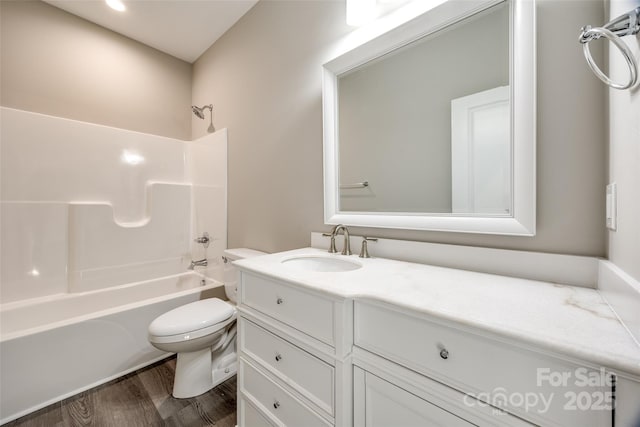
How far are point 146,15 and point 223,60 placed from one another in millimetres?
620

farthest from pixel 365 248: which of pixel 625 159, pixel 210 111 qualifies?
pixel 210 111

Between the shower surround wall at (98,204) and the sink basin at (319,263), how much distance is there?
4.25 feet

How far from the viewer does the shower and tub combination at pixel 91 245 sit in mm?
1495

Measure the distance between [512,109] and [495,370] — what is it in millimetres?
820

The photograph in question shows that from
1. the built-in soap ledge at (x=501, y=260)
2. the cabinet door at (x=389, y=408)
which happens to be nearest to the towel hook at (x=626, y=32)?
the built-in soap ledge at (x=501, y=260)

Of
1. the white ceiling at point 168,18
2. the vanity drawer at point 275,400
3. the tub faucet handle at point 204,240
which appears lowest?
the vanity drawer at point 275,400

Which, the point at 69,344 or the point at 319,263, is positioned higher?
the point at 319,263

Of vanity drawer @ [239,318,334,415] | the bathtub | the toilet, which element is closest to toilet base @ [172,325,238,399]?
the toilet

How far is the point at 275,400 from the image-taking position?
0.99 metres

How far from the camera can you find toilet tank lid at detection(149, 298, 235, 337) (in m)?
1.38

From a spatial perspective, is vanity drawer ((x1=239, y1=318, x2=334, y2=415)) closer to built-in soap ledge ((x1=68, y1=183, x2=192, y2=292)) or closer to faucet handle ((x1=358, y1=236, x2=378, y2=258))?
faucet handle ((x1=358, y1=236, x2=378, y2=258))

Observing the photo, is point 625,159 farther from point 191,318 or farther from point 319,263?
point 191,318

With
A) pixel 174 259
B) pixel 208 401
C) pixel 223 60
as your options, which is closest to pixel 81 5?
pixel 223 60

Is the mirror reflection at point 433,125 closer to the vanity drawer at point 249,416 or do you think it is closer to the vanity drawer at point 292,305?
the vanity drawer at point 292,305
